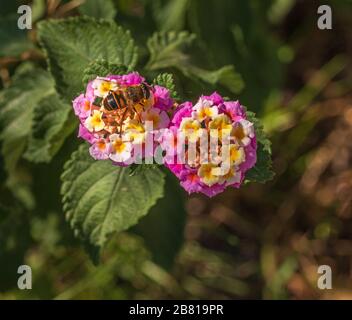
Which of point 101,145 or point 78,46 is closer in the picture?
point 101,145

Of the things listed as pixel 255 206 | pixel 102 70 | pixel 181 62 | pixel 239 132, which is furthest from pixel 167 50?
pixel 255 206

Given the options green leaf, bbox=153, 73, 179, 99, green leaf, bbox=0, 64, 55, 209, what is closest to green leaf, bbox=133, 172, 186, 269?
green leaf, bbox=0, 64, 55, 209

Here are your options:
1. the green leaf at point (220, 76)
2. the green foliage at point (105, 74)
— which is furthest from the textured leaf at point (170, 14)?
the green leaf at point (220, 76)

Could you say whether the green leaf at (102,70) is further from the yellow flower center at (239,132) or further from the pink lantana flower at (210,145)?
the yellow flower center at (239,132)

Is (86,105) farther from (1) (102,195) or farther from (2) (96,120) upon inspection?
(1) (102,195)

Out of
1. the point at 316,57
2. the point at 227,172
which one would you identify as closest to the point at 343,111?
the point at 316,57

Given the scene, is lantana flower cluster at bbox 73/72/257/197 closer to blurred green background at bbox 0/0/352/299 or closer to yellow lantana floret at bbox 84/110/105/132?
yellow lantana floret at bbox 84/110/105/132
